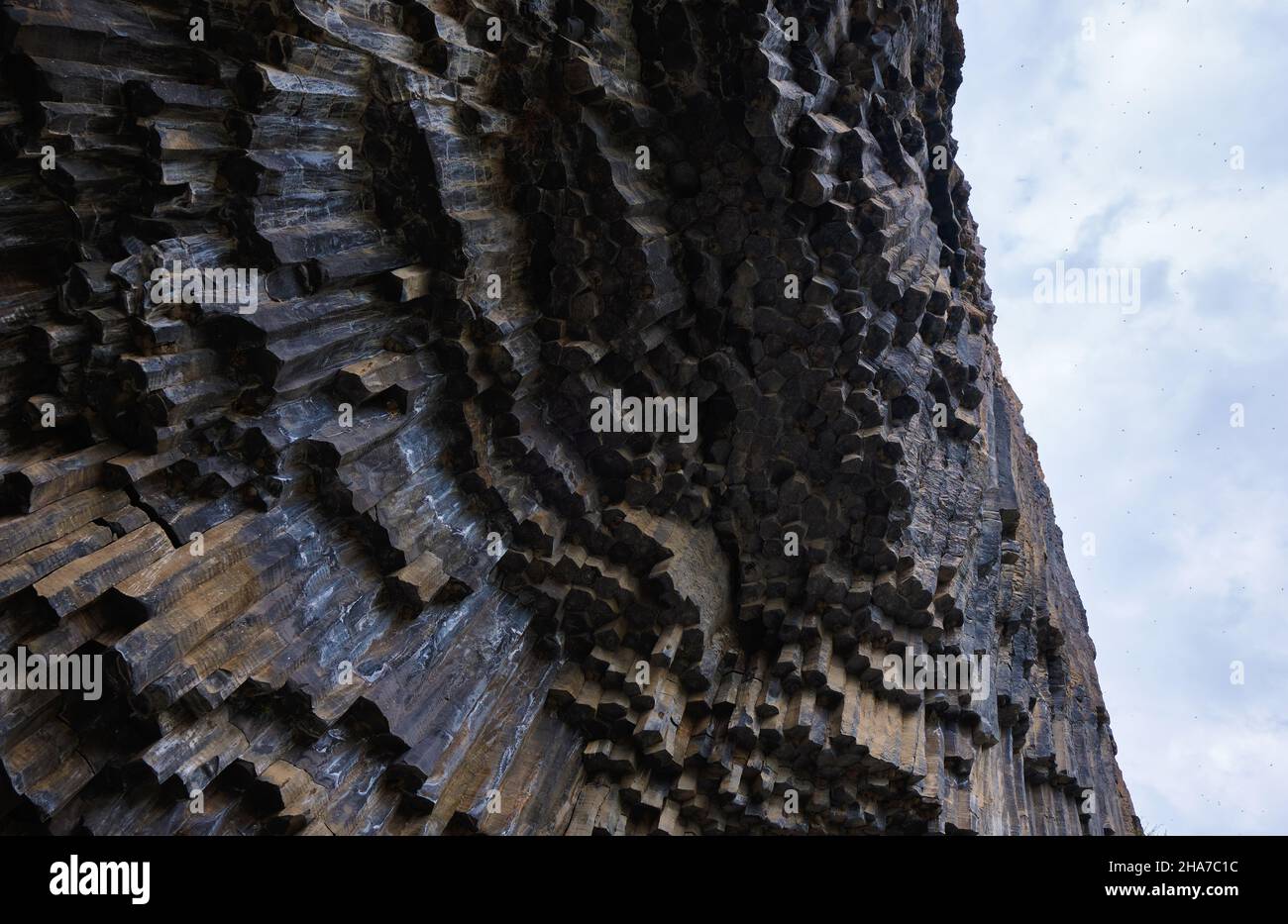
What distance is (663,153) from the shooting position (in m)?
10.8

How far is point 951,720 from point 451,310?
863 cm

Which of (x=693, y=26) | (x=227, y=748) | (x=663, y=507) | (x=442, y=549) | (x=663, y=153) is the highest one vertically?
(x=693, y=26)

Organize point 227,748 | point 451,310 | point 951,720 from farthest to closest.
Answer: point 951,720
point 451,310
point 227,748

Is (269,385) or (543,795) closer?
(269,385)

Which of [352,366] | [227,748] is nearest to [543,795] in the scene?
[227,748]

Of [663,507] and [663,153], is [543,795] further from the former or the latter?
[663,153]

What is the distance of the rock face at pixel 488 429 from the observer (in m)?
7.45

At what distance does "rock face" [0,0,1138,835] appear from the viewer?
7453 mm

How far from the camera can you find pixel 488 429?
10.3 meters

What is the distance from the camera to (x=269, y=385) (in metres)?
8.25
